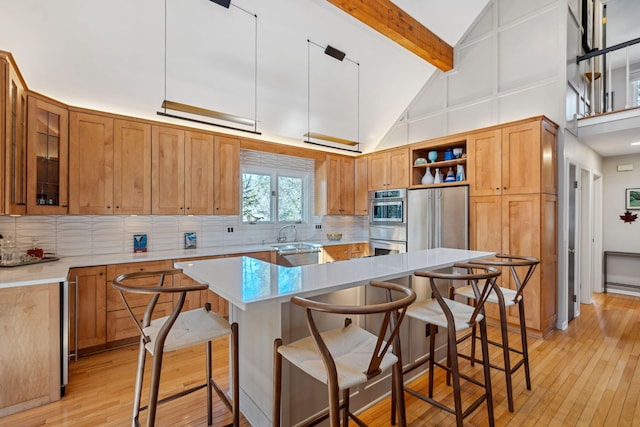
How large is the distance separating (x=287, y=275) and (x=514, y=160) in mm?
3056

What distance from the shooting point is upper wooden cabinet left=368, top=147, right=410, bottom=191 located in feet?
15.1

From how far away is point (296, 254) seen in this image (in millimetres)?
4312

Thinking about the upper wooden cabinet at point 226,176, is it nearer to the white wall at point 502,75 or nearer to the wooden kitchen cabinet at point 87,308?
the wooden kitchen cabinet at point 87,308

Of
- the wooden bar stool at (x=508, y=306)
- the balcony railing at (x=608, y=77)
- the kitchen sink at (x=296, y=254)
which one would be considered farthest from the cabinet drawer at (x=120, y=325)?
the balcony railing at (x=608, y=77)

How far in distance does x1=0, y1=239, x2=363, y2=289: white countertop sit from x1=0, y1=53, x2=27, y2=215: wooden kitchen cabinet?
0.47m

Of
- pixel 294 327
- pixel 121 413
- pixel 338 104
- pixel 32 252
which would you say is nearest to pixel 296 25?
pixel 338 104

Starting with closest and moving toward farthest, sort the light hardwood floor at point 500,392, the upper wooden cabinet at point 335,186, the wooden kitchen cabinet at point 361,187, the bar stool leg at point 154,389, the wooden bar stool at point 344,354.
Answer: the wooden bar stool at point 344,354 → the bar stool leg at point 154,389 → the light hardwood floor at point 500,392 → the upper wooden cabinet at point 335,186 → the wooden kitchen cabinet at point 361,187

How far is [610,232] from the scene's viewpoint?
514 centimetres

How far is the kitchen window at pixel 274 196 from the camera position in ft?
15.0

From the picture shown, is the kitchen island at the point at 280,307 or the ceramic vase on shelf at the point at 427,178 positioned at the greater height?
the ceramic vase on shelf at the point at 427,178

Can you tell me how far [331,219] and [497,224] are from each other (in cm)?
275

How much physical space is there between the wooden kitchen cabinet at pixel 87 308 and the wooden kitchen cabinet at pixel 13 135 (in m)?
0.74

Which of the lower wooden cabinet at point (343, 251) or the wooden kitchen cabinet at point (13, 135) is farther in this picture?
the lower wooden cabinet at point (343, 251)

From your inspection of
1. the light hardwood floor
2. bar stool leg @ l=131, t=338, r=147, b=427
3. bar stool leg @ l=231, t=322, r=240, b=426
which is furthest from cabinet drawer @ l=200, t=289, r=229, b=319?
bar stool leg @ l=231, t=322, r=240, b=426
